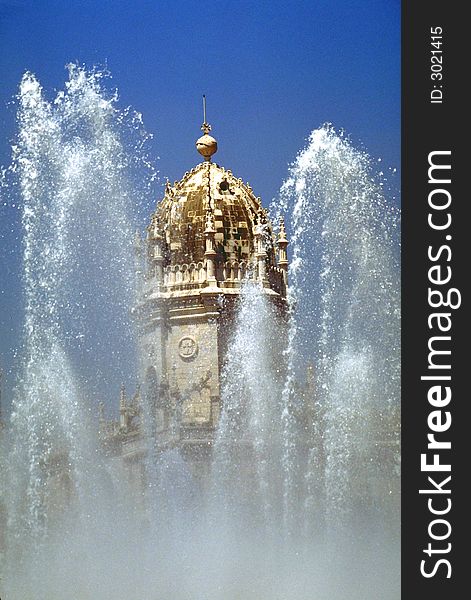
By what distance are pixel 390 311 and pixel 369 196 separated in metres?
1.48

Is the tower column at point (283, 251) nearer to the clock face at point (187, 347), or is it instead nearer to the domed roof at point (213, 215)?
the domed roof at point (213, 215)

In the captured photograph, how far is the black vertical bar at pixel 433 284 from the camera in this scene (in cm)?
1780

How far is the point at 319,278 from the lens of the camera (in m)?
20.7

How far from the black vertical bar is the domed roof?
4.54 meters

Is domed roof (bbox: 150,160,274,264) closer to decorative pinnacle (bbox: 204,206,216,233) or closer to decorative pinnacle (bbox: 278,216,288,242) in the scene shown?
decorative pinnacle (bbox: 204,206,216,233)

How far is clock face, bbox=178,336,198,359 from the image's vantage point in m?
21.8

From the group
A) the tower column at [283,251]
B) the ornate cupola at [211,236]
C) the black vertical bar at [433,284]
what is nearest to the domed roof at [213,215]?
the ornate cupola at [211,236]

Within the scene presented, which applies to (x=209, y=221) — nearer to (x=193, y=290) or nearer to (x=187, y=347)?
(x=193, y=290)

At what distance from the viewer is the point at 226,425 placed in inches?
824

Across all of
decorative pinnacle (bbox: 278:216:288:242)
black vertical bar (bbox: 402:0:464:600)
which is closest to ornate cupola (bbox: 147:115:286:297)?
decorative pinnacle (bbox: 278:216:288:242)

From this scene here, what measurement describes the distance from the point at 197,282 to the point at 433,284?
4.92m

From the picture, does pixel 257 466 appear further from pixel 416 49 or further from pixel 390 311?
pixel 416 49

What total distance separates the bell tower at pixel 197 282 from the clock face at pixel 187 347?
1 centimetres

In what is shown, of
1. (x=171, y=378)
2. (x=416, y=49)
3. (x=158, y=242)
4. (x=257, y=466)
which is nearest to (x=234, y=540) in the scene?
(x=257, y=466)
